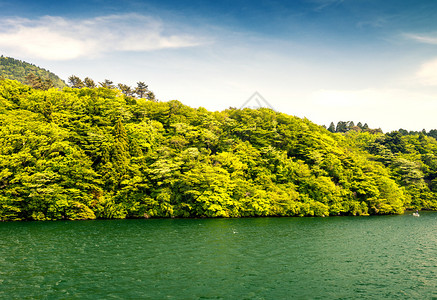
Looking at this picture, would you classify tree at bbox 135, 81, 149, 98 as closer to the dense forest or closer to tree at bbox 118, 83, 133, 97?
tree at bbox 118, 83, 133, 97

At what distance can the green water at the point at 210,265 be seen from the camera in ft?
57.0

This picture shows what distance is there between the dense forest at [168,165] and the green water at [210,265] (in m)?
12.7

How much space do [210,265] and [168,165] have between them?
109 ft

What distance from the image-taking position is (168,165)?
53.5 m

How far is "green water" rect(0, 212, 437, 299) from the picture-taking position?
17.4m

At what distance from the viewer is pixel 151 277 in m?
19.3

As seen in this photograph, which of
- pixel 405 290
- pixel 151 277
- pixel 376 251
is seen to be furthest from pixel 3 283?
pixel 376 251

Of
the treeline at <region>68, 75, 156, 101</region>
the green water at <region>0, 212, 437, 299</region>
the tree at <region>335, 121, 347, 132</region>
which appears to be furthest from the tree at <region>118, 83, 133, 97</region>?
the tree at <region>335, 121, 347, 132</region>

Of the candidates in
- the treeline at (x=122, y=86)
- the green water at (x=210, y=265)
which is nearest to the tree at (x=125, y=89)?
the treeline at (x=122, y=86)

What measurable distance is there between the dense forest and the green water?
1271 cm

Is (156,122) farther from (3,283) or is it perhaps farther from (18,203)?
(3,283)

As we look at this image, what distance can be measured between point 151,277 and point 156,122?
4930 centimetres

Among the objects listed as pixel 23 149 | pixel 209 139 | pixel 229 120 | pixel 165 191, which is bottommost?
pixel 165 191

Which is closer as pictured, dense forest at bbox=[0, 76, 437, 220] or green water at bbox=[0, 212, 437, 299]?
green water at bbox=[0, 212, 437, 299]
